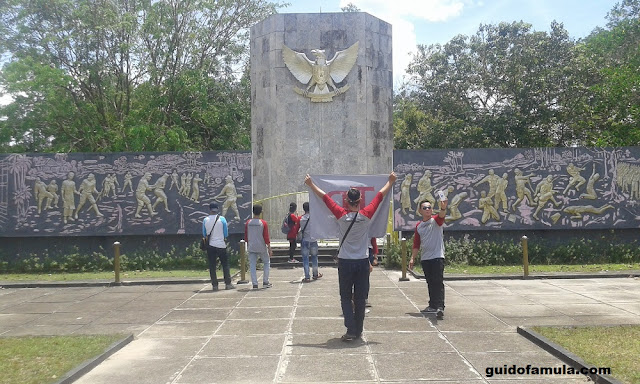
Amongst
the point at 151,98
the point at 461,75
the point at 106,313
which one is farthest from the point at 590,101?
the point at 106,313

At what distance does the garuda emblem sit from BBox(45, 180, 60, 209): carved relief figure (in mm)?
9174

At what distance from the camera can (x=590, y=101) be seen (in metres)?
27.6

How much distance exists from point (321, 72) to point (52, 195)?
1023cm

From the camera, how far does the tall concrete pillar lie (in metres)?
22.0

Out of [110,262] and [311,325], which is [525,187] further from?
[110,262]

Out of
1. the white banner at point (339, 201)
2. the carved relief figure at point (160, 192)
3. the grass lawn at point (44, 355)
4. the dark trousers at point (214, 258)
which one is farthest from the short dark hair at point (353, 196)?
the carved relief figure at point (160, 192)

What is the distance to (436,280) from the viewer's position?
9.05 meters

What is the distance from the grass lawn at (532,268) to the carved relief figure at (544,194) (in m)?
2.00

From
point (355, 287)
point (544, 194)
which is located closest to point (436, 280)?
point (355, 287)

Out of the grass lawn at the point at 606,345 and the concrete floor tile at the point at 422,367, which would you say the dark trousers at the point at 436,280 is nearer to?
the grass lawn at the point at 606,345

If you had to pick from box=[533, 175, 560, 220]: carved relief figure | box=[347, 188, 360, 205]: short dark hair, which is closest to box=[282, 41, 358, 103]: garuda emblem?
box=[533, 175, 560, 220]: carved relief figure

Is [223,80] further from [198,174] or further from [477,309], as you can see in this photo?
[477,309]

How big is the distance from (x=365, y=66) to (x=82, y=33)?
44.8 ft

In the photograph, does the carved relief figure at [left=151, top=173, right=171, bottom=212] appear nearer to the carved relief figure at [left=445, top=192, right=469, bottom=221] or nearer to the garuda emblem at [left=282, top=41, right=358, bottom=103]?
the garuda emblem at [left=282, top=41, right=358, bottom=103]
